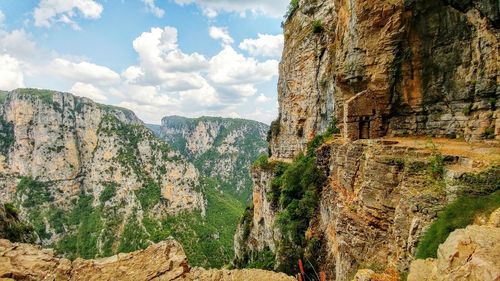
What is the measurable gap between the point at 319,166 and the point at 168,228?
280 ft

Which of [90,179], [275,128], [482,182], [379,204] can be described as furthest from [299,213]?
[90,179]

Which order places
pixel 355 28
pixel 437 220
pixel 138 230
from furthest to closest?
pixel 138 230 < pixel 355 28 < pixel 437 220

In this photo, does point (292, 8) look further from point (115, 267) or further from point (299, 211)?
point (115, 267)

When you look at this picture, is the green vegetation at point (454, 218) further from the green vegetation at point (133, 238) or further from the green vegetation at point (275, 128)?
the green vegetation at point (133, 238)

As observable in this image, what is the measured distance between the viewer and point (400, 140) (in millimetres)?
16812

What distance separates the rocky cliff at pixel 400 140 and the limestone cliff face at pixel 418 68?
0.16 ft

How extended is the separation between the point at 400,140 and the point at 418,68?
392 cm

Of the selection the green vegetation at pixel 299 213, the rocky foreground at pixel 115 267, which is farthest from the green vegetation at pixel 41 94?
the rocky foreground at pixel 115 267

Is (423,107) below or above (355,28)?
below

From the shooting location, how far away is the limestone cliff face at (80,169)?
10688 cm

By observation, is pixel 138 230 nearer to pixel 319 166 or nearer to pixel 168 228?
pixel 168 228

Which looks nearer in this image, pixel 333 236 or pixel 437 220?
pixel 437 220

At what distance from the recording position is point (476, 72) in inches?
587

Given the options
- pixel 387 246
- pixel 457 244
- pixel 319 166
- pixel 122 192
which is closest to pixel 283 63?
pixel 319 166
